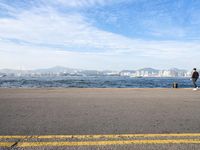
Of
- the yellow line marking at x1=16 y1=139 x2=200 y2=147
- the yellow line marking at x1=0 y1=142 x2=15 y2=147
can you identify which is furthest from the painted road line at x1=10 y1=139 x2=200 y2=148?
the yellow line marking at x1=0 y1=142 x2=15 y2=147

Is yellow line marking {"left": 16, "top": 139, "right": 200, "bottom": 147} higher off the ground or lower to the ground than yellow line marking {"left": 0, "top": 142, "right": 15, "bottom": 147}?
lower

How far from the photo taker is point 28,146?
403 centimetres

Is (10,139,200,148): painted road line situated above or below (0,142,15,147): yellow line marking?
below

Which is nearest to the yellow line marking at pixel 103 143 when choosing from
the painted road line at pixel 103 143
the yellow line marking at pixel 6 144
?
the painted road line at pixel 103 143

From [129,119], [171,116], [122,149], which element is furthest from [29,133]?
[171,116]

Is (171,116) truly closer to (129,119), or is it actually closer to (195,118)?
(195,118)

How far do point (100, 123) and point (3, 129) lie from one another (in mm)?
2263

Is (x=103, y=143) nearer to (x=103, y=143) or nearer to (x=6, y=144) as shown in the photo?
(x=103, y=143)

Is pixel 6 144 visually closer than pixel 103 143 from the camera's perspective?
Yes

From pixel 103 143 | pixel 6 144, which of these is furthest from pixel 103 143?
pixel 6 144

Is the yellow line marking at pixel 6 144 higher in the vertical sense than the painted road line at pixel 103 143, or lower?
higher

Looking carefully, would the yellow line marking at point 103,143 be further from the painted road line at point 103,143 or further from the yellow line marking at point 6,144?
the yellow line marking at point 6,144

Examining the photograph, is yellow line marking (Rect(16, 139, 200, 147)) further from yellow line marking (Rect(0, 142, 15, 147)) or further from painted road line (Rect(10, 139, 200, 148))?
yellow line marking (Rect(0, 142, 15, 147))

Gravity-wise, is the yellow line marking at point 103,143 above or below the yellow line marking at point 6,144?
below
